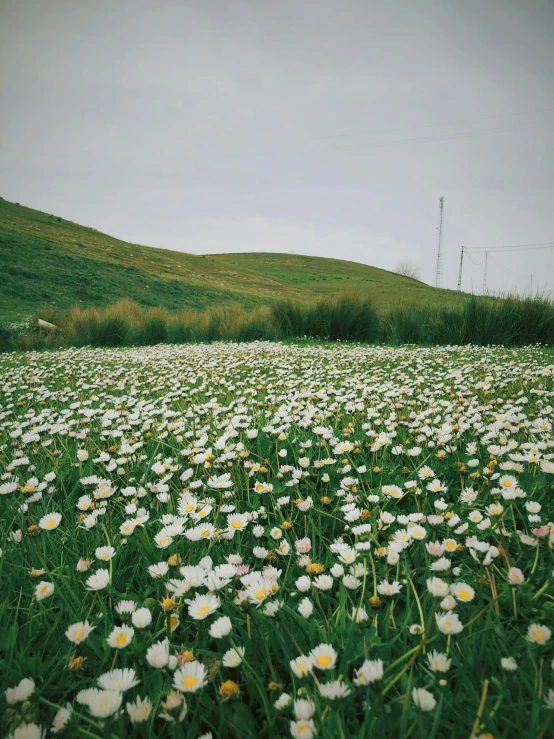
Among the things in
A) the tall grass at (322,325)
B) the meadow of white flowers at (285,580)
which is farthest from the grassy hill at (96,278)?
the meadow of white flowers at (285,580)

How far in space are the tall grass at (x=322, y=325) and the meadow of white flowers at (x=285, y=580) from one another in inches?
288

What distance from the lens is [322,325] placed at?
39.2 ft

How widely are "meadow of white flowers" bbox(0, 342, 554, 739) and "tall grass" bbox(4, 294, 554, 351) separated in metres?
7.33

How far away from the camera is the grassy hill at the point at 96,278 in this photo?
23297 millimetres

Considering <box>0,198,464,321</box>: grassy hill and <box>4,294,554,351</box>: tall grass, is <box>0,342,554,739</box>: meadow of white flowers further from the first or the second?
<box>0,198,464,321</box>: grassy hill

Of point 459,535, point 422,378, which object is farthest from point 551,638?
point 422,378

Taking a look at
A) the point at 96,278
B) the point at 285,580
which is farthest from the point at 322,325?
the point at 96,278

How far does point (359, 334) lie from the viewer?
1166cm

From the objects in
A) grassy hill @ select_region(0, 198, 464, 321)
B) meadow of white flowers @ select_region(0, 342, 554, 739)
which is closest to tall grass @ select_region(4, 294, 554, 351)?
grassy hill @ select_region(0, 198, 464, 321)

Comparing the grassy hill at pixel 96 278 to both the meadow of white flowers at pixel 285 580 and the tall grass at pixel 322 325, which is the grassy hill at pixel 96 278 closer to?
the tall grass at pixel 322 325

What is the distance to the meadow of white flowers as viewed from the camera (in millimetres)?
947

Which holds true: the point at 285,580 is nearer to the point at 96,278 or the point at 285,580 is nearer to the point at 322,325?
the point at 322,325

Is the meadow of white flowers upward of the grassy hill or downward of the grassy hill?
downward

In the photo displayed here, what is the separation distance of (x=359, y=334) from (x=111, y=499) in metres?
10.3
